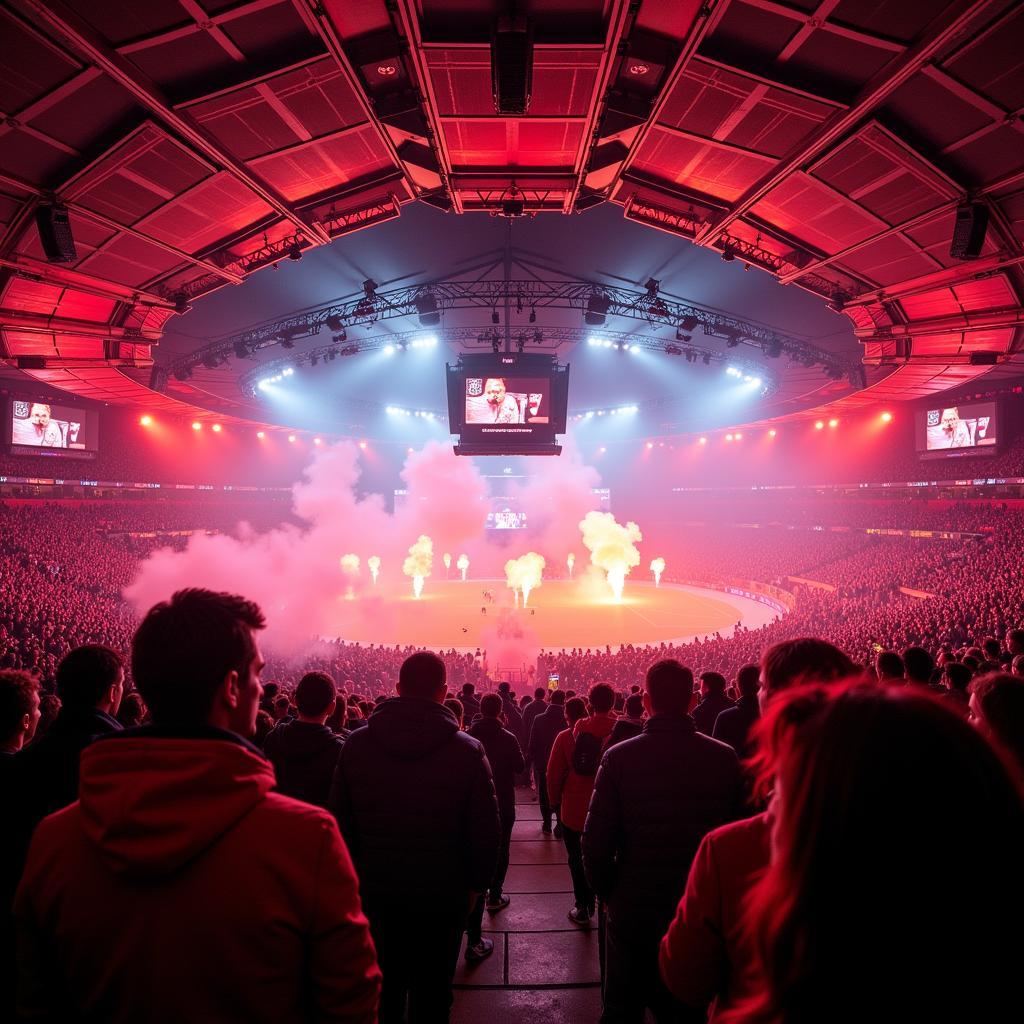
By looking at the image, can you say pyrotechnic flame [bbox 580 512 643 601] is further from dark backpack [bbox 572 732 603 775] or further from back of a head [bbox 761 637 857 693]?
back of a head [bbox 761 637 857 693]

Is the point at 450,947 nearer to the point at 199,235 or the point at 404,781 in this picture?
the point at 404,781

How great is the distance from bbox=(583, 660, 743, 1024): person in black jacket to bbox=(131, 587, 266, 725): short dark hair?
6.73 ft

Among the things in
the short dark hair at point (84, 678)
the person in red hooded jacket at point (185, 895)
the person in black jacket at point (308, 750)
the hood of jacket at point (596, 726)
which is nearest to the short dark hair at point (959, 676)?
the hood of jacket at point (596, 726)

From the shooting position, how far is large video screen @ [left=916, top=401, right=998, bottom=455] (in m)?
32.6

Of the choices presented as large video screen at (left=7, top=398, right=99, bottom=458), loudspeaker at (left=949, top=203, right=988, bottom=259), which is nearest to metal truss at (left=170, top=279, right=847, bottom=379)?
large video screen at (left=7, top=398, right=99, bottom=458)

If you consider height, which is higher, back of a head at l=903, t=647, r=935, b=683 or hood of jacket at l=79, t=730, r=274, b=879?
hood of jacket at l=79, t=730, r=274, b=879

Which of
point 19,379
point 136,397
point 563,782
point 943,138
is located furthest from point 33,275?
point 19,379

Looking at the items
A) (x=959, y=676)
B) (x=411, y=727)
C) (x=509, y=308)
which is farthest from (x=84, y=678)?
(x=509, y=308)

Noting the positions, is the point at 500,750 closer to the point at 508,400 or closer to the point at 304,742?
the point at 304,742

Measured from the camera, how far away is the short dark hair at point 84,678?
303cm

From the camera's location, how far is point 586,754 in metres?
4.84

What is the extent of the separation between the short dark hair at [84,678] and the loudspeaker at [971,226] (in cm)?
1120

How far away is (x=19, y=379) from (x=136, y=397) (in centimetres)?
698

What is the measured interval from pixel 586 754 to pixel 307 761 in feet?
6.97
